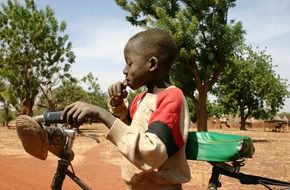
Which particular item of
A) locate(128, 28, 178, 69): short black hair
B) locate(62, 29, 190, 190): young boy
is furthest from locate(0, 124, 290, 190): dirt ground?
locate(128, 28, 178, 69): short black hair

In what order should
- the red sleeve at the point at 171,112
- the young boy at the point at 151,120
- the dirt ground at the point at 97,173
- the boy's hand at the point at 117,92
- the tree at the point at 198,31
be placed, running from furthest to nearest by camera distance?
the tree at the point at 198,31 < the dirt ground at the point at 97,173 < the boy's hand at the point at 117,92 < the red sleeve at the point at 171,112 < the young boy at the point at 151,120

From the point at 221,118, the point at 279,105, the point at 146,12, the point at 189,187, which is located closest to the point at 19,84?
the point at 146,12

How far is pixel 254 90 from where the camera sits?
42344mm

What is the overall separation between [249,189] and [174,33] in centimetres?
1191

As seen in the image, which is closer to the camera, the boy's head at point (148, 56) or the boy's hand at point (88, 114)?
the boy's hand at point (88, 114)

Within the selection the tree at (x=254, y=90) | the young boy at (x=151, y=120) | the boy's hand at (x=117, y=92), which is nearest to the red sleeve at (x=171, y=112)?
the young boy at (x=151, y=120)

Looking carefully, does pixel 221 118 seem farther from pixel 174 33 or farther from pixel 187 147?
pixel 187 147

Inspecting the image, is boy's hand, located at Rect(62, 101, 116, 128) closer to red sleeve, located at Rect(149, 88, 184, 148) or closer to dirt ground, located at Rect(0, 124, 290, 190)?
red sleeve, located at Rect(149, 88, 184, 148)

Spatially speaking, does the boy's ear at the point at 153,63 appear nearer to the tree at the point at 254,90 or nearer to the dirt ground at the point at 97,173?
the dirt ground at the point at 97,173

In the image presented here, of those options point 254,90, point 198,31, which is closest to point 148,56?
point 198,31

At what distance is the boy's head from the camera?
164 cm

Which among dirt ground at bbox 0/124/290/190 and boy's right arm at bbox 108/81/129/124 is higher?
boy's right arm at bbox 108/81/129/124

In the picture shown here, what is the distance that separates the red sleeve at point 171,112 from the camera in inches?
58.1

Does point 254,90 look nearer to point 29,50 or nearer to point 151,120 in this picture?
point 29,50
